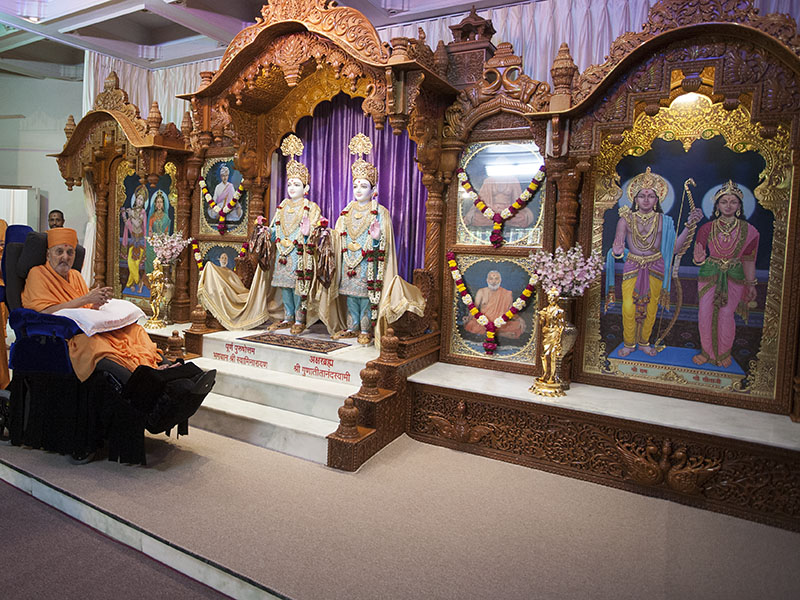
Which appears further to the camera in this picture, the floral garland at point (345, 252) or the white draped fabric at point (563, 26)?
the floral garland at point (345, 252)

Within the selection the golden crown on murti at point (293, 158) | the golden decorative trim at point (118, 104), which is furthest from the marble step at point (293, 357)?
the golden decorative trim at point (118, 104)

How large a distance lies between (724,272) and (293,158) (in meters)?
4.47

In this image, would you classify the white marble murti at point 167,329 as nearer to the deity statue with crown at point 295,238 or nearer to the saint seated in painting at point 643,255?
the deity statue with crown at point 295,238

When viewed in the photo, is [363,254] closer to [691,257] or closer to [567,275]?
[567,275]

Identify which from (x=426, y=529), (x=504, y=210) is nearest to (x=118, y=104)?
(x=504, y=210)

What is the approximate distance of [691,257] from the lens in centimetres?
478

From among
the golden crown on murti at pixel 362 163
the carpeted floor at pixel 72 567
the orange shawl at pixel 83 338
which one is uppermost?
the golden crown on murti at pixel 362 163

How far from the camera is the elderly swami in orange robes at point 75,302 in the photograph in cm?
416

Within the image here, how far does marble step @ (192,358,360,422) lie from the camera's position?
494 cm

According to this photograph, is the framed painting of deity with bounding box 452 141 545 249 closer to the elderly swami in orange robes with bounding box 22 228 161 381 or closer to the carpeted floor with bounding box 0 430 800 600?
the carpeted floor with bounding box 0 430 800 600

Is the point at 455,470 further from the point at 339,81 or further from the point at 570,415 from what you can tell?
the point at 339,81

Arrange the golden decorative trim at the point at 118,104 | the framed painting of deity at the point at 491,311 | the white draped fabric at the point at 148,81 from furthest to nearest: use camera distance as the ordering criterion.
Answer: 1. the white draped fabric at the point at 148,81
2. the golden decorative trim at the point at 118,104
3. the framed painting of deity at the point at 491,311

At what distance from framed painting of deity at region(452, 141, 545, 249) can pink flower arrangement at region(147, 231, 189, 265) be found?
387 centimetres

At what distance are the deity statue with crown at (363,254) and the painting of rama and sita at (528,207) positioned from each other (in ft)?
0.07
